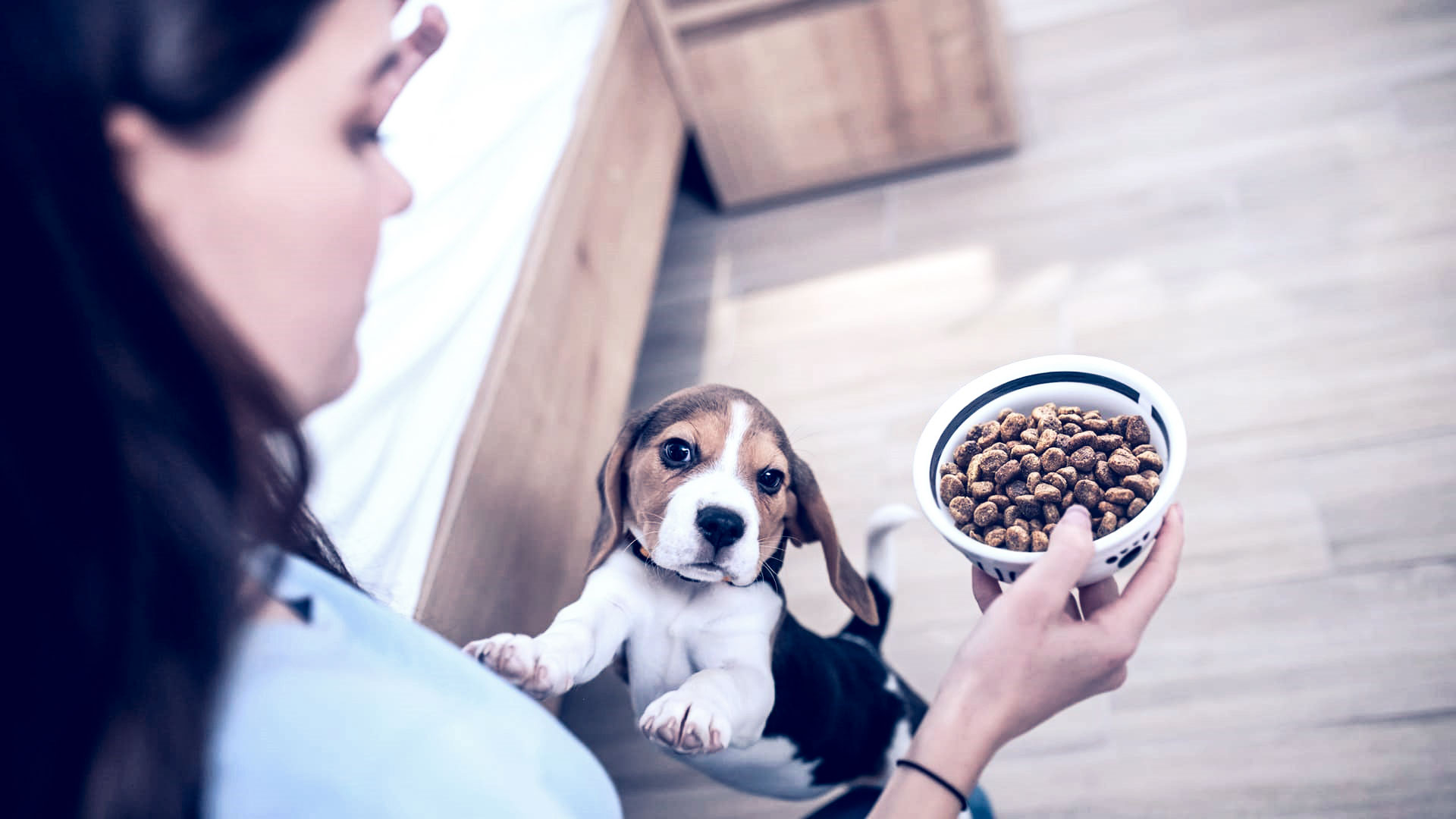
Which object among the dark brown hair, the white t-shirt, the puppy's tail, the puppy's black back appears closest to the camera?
the dark brown hair

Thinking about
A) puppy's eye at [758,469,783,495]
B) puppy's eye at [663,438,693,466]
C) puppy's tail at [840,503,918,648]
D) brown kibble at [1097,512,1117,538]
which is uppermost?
puppy's eye at [663,438,693,466]

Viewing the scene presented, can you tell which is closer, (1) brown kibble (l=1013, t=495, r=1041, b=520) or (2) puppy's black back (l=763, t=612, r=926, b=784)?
(1) brown kibble (l=1013, t=495, r=1041, b=520)

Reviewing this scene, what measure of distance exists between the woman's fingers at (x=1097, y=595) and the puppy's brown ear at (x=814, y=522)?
0.19 m

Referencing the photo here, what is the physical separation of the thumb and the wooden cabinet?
1.74 metres

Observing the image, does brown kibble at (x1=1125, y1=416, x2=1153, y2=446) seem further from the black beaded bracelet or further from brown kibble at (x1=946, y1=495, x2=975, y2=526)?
the black beaded bracelet

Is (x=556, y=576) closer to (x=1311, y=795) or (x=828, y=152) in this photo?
(x=1311, y=795)

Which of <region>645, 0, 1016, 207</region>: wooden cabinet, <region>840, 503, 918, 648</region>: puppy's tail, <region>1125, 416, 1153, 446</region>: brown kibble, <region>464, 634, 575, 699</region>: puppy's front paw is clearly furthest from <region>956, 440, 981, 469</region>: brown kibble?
<region>645, 0, 1016, 207</region>: wooden cabinet

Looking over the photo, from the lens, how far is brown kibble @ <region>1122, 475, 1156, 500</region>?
624 mm

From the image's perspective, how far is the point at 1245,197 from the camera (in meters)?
1.83

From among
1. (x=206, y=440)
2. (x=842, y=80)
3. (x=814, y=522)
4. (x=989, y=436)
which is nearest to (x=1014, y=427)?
(x=989, y=436)

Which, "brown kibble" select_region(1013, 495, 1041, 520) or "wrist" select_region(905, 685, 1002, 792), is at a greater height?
A: "brown kibble" select_region(1013, 495, 1041, 520)

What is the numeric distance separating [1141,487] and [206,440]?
58cm

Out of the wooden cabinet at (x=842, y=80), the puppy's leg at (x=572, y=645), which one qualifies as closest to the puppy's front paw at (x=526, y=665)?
the puppy's leg at (x=572, y=645)

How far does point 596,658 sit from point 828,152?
6.20ft
